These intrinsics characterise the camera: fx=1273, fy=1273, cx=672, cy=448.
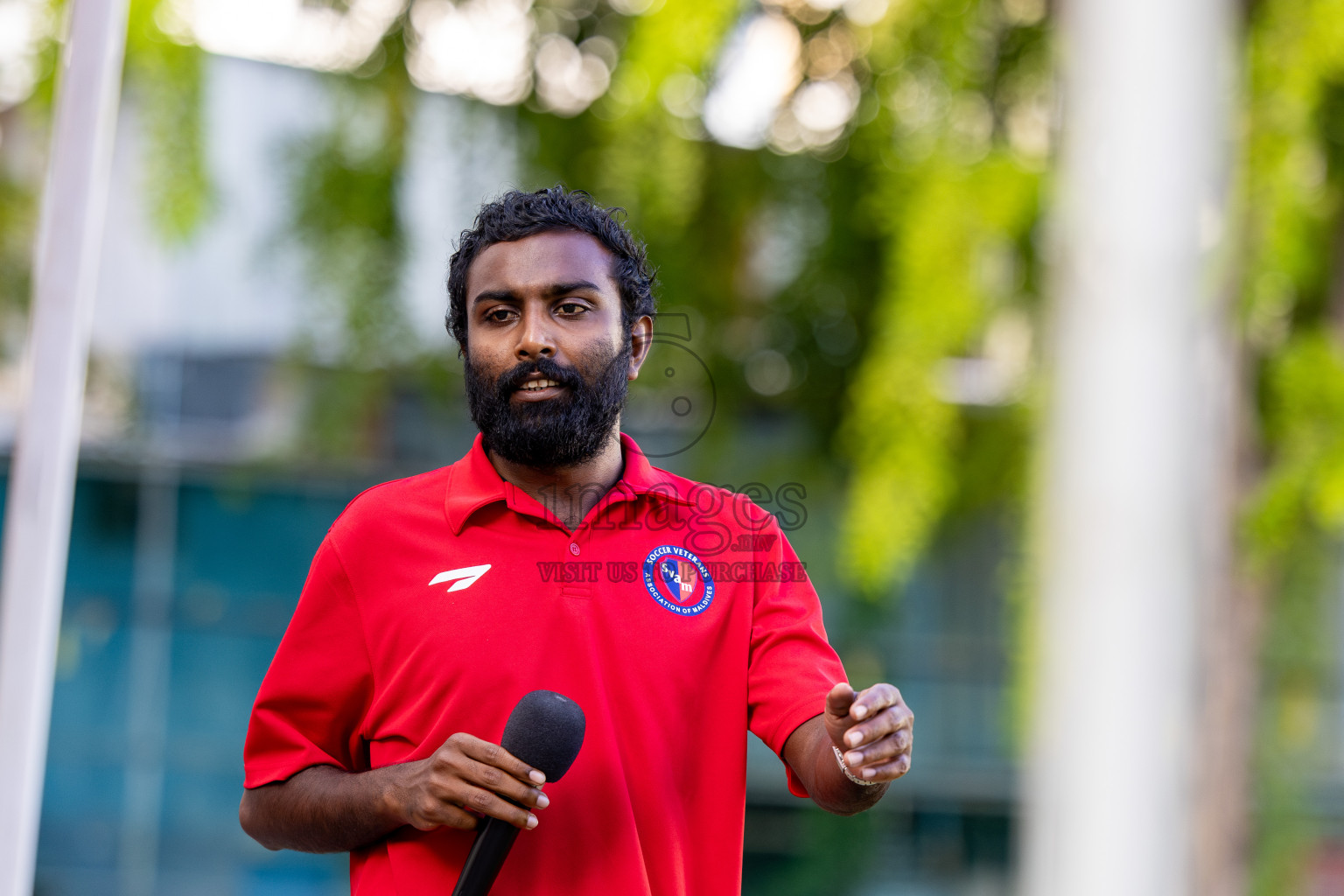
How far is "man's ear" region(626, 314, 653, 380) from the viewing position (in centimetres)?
131

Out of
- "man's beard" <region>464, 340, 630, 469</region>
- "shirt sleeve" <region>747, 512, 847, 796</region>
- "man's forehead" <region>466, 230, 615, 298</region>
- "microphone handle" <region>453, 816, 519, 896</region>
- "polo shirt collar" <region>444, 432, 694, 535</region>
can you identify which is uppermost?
"man's forehead" <region>466, 230, 615, 298</region>

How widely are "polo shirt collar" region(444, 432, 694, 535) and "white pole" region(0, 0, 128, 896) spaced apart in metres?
0.50

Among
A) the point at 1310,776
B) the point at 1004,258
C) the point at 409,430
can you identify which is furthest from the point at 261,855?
the point at 1310,776

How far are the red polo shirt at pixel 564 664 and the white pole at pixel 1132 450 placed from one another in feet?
0.84

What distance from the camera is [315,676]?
49.5 inches

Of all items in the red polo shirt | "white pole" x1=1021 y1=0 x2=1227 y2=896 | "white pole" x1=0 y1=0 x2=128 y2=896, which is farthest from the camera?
"white pole" x1=0 y1=0 x2=128 y2=896

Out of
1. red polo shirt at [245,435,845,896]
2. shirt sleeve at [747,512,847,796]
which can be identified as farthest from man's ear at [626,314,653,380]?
shirt sleeve at [747,512,847,796]

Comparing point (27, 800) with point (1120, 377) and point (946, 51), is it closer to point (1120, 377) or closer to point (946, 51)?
point (1120, 377)

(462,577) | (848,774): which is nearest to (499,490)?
(462,577)

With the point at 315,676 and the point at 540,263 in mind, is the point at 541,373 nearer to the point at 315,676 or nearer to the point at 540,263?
the point at 540,263

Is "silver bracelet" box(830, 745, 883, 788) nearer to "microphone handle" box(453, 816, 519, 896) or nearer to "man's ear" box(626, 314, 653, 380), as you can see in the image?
"microphone handle" box(453, 816, 519, 896)

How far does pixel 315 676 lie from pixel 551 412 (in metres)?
0.35

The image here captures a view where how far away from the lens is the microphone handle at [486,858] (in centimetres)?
107

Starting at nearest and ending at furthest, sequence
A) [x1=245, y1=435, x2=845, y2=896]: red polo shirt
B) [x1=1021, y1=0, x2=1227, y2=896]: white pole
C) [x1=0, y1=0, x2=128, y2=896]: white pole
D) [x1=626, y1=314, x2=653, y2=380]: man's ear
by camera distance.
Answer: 1. [x1=1021, y1=0, x2=1227, y2=896]: white pole
2. [x1=245, y1=435, x2=845, y2=896]: red polo shirt
3. [x1=626, y1=314, x2=653, y2=380]: man's ear
4. [x1=0, y1=0, x2=128, y2=896]: white pole
